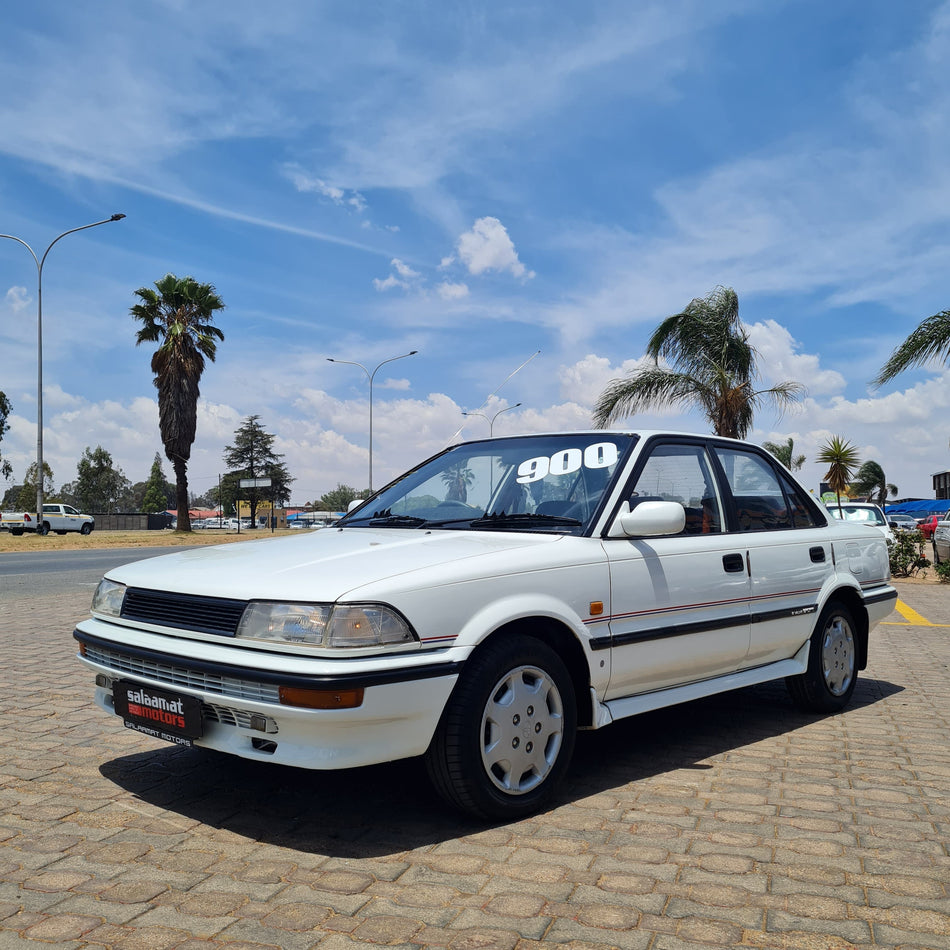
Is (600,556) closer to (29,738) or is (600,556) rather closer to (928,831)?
(928,831)

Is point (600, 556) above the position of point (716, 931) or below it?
above

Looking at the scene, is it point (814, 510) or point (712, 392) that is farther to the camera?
point (712, 392)

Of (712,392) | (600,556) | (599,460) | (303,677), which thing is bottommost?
(303,677)

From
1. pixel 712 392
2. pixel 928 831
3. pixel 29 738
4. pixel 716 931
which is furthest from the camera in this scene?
pixel 712 392

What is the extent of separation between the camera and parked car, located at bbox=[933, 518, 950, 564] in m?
19.2

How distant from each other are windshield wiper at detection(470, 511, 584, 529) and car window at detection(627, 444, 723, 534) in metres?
0.37

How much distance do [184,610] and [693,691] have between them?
7.89 ft

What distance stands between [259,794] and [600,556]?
1773 millimetres

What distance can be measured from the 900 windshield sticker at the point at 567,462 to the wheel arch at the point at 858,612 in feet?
6.62

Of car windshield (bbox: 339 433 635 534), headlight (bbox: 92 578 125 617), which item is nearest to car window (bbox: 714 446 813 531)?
car windshield (bbox: 339 433 635 534)

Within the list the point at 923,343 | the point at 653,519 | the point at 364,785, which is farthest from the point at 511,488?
the point at 923,343

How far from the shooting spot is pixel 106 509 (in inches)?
4584

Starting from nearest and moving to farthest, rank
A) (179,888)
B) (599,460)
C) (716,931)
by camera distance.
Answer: (716,931) < (179,888) < (599,460)

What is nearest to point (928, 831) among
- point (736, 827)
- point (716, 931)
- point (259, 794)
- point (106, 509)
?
point (736, 827)
